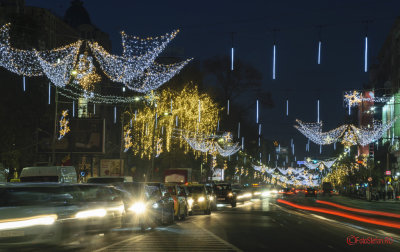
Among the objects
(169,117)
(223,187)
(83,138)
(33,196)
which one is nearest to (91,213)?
(33,196)

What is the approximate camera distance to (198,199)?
3325 centimetres

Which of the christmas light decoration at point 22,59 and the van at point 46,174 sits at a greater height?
the christmas light decoration at point 22,59

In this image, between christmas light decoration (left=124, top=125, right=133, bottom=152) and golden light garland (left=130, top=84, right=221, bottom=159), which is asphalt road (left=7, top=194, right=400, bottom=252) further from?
christmas light decoration (left=124, top=125, right=133, bottom=152)

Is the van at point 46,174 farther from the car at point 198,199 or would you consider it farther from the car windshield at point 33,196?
the car windshield at point 33,196

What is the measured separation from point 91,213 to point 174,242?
2.41 m

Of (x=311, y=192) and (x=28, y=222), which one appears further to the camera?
(x=311, y=192)

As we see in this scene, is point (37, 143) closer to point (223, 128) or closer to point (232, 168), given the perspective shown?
point (223, 128)

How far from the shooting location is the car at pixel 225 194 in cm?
4472

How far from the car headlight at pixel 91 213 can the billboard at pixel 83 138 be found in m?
30.4

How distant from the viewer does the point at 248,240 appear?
694 inches

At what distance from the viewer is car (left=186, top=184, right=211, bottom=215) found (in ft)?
108

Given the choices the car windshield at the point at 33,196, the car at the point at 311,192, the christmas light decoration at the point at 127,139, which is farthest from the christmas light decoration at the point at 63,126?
the car at the point at 311,192

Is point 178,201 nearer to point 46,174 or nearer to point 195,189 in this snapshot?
point 195,189

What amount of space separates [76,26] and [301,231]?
6363cm
